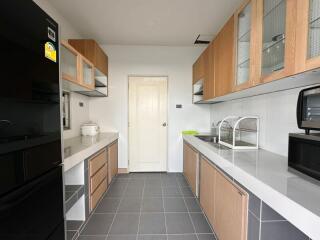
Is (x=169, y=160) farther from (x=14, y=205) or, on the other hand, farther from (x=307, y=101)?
(x=14, y=205)

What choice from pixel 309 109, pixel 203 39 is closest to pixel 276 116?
pixel 309 109

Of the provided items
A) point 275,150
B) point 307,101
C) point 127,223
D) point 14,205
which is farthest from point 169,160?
point 14,205

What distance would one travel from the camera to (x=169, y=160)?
12.3 ft

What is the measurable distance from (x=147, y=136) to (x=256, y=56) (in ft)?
8.90

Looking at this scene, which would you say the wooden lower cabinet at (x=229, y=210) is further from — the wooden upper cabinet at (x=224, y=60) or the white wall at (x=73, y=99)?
the white wall at (x=73, y=99)

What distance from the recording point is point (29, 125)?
0.86 m

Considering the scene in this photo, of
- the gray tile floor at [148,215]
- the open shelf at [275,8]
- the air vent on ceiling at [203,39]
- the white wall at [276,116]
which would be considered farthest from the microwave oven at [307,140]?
the air vent on ceiling at [203,39]

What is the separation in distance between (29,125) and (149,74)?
2971mm

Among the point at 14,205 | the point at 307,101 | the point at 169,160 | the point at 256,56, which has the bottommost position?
the point at 169,160

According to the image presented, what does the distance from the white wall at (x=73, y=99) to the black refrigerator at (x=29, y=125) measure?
1.60 m

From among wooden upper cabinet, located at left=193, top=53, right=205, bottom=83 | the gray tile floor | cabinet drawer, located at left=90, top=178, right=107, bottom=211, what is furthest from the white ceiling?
the gray tile floor

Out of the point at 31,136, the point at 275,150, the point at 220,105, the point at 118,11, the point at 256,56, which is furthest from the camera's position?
the point at 220,105

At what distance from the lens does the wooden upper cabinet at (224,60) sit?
1.80m

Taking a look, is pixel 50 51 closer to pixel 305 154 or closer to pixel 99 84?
pixel 305 154
